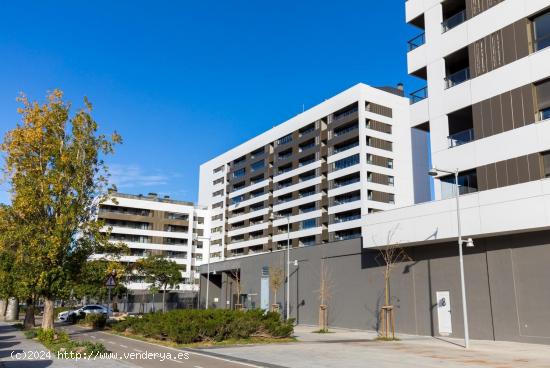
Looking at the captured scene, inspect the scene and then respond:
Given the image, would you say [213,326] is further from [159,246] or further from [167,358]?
[159,246]

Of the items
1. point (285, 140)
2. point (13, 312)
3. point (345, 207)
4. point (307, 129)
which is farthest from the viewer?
point (285, 140)

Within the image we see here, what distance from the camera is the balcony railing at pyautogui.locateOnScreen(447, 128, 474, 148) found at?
2855 centimetres

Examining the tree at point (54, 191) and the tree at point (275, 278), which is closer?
the tree at point (54, 191)

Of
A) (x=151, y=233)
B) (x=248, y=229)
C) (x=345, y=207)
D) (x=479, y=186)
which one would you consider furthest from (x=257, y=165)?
(x=479, y=186)

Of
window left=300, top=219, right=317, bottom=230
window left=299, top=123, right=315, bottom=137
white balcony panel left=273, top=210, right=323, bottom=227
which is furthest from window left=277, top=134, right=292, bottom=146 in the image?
window left=300, top=219, right=317, bottom=230

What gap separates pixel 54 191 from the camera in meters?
25.3

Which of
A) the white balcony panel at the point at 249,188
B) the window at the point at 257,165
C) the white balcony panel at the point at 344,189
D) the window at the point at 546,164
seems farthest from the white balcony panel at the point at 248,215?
the window at the point at 546,164

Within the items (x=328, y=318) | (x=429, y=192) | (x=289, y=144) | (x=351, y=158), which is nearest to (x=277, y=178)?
(x=289, y=144)

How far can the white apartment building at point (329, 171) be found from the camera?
73.8m

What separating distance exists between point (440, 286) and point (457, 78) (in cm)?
1257

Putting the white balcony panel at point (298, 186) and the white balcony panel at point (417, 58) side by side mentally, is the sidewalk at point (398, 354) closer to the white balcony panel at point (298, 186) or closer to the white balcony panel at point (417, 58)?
the white balcony panel at point (417, 58)

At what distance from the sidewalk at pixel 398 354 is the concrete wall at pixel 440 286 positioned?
1.53 m

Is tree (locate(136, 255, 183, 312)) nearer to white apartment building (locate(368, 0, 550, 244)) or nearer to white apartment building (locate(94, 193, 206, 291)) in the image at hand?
white apartment building (locate(94, 193, 206, 291))

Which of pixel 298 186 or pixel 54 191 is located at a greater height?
pixel 298 186
